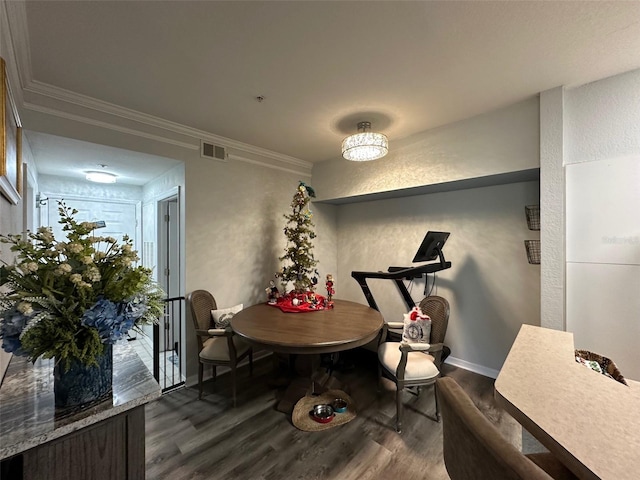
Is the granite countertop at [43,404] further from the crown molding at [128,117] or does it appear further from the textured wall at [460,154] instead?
the textured wall at [460,154]

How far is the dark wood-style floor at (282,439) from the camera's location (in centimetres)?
170

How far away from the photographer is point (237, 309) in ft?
9.62

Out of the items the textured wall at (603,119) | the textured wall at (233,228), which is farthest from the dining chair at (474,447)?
the textured wall at (233,228)

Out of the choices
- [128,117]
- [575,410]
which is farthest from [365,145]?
[128,117]

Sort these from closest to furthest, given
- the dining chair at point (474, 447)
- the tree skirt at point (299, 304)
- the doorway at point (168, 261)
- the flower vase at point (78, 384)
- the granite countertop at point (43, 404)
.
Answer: the dining chair at point (474, 447), the granite countertop at point (43, 404), the flower vase at point (78, 384), the tree skirt at point (299, 304), the doorway at point (168, 261)

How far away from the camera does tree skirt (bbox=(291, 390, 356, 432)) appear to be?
208cm

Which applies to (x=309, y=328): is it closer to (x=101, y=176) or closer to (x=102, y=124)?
(x=102, y=124)

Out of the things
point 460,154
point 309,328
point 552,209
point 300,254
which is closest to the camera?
point 552,209

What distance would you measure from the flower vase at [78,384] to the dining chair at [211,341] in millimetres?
1292

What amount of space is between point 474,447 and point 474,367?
9.46 ft

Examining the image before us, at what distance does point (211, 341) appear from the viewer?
2.62 meters

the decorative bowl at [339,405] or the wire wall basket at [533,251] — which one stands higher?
the wire wall basket at [533,251]

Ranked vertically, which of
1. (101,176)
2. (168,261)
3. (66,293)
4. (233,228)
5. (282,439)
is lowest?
(282,439)

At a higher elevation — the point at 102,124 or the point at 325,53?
the point at 325,53
